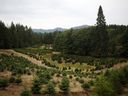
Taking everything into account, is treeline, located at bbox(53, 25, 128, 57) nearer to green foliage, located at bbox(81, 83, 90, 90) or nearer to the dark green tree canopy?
the dark green tree canopy

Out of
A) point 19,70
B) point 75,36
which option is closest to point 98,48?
point 75,36

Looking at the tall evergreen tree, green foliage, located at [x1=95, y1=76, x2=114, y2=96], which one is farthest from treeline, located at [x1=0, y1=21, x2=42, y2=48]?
green foliage, located at [x1=95, y1=76, x2=114, y2=96]

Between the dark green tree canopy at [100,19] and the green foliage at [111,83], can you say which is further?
the dark green tree canopy at [100,19]

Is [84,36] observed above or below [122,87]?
above

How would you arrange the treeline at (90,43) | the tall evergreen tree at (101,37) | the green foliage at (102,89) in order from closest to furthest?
the green foliage at (102,89) < the tall evergreen tree at (101,37) < the treeline at (90,43)

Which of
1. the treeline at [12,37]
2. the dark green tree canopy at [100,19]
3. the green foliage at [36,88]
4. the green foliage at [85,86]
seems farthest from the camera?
the treeline at [12,37]

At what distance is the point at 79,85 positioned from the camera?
2248cm

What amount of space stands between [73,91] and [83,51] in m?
52.3

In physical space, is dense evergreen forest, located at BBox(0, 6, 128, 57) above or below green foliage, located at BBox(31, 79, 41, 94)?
above

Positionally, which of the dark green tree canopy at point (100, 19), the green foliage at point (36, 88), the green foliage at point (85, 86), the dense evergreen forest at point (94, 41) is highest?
the dark green tree canopy at point (100, 19)

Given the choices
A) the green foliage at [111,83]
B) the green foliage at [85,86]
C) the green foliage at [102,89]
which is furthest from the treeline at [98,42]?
the green foliage at [102,89]

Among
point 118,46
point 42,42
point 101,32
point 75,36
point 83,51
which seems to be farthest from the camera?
point 42,42

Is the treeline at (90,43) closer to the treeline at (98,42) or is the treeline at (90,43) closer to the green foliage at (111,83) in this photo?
the treeline at (98,42)

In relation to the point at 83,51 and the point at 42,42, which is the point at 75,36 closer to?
the point at 83,51
